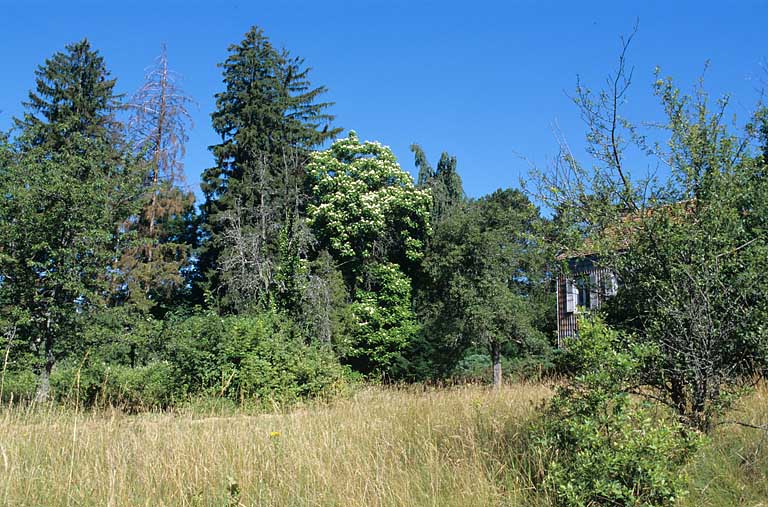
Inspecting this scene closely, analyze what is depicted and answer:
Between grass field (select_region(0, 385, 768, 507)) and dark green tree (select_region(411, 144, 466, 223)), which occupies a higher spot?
dark green tree (select_region(411, 144, 466, 223))

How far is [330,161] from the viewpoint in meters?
26.7

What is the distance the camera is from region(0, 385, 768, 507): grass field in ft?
14.1

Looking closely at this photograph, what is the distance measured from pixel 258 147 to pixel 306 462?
23045 millimetres

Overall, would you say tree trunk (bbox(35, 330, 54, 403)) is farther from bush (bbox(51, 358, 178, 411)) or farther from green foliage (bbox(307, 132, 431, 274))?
green foliage (bbox(307, 132, 431, 274))

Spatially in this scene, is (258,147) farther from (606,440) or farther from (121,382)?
(606,440)

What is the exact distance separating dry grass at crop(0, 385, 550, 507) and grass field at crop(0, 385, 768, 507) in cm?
1

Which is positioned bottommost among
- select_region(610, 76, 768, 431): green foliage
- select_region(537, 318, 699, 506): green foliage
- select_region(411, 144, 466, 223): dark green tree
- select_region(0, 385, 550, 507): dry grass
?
select_region(0, 385, 550, 507): dry grass

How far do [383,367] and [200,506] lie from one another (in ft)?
68.8

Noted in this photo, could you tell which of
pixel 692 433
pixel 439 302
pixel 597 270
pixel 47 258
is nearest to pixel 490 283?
pixel 439 302

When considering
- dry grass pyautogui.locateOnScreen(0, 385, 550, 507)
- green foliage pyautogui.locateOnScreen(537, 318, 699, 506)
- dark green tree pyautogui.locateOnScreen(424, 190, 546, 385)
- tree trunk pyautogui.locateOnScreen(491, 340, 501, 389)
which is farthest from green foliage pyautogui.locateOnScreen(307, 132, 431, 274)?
green foliage pyautogui.locateOnScreen(537, 318, 699, 506)

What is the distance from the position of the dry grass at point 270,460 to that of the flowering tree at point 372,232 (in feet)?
61.0

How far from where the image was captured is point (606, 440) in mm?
3932

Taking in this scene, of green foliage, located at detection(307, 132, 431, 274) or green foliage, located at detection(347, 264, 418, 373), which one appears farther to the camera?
green foliage, located at detection(307, 132, 431, 274)

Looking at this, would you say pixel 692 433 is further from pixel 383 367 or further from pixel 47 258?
pixel 383 367
